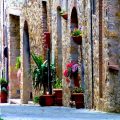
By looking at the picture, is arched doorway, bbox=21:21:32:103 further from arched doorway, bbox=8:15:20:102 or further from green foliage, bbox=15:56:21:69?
arched doorway, bbox=8:15:20:102

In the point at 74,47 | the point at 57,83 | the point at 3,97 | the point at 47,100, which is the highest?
the point at 74,47

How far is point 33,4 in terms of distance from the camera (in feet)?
85.2

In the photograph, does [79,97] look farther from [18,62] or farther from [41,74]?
[18,62]

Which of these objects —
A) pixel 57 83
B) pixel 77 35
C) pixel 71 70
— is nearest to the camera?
pixel 77 35

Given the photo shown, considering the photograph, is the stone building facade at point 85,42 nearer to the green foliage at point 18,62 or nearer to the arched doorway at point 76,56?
the arched doorway at point 76,56

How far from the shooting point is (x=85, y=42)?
18.8 meters

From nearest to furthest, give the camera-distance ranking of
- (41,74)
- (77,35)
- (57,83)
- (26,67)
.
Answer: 1. (77,35)
2. (57,83)
3. (41,74)
4. (26,67)

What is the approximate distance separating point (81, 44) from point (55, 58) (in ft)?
10.0

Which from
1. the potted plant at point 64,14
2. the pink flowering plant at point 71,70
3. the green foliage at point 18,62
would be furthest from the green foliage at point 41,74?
the green foliage at point 18,62

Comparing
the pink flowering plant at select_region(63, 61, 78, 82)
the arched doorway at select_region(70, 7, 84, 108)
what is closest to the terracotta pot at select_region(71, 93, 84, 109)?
the arched doorway at select_region(70, 7, 84, 108)

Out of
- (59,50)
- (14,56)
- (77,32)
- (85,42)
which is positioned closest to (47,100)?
(59,50)

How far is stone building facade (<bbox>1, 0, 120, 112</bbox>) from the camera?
16.6 metres

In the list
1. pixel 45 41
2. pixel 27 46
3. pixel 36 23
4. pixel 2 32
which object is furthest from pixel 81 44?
pixel 2 32

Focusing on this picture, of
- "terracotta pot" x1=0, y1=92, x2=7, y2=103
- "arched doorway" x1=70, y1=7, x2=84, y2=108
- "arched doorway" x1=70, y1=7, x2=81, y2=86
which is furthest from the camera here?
"terracotta pot" x1=0, y1=92, x2=7, y2=103
